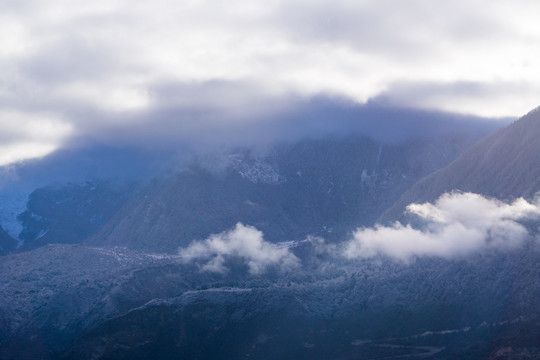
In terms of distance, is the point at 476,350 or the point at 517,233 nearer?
the point at 476,350

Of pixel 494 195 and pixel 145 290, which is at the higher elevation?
pixel 494 195

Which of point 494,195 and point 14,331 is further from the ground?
point 494,195

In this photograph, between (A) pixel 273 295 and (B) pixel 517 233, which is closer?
(B) pixel 517 233

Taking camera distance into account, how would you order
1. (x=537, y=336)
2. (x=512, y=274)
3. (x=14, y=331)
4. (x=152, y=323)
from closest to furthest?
(x=537, y=336), (x=512, y=274), (x=152, y=323), (x=14, y=331)

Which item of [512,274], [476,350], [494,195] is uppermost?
[494,195]

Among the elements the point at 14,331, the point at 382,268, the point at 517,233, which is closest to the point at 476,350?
the point at 517,233

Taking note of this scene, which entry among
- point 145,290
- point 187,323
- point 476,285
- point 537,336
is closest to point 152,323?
point 187,323

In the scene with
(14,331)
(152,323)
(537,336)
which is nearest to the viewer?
(537,336)

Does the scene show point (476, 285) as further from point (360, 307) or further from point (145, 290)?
point (145, 290)

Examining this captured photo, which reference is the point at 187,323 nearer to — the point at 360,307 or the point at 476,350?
the point at 360,307
